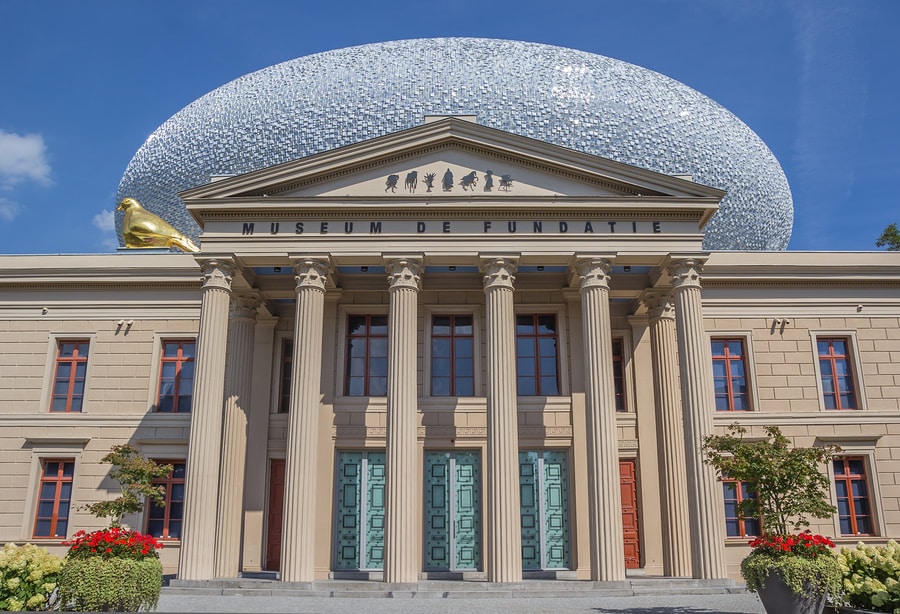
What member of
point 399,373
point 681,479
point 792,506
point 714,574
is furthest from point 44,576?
point 681,479

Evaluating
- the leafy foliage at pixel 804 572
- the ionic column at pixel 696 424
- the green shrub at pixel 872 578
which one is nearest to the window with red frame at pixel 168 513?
the ionic column at pixel 696 424

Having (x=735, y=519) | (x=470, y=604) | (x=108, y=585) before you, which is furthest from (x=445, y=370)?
(x=108, y=585)

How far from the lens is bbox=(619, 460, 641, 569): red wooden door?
2464cm

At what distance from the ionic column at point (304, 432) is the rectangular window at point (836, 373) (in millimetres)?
15972

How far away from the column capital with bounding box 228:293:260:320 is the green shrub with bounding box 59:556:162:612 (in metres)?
10.2

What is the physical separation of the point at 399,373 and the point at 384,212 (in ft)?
14.7

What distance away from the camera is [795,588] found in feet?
49.1

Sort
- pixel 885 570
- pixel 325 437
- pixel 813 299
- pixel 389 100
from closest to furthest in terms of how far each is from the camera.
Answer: pixel 885 570 < pixel 325 437 < pixel 813 299 < pixel 389 100

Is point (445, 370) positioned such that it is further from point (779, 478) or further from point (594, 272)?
point (779, 478)

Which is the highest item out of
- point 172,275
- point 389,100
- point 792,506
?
point 389,100

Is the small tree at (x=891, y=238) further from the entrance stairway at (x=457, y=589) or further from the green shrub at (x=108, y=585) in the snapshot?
the green shrub at (x=108, y=585)

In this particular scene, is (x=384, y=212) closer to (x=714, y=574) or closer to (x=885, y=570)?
(x=714, y=574)

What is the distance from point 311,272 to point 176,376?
23.9 ft

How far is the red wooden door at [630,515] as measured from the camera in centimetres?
2464
